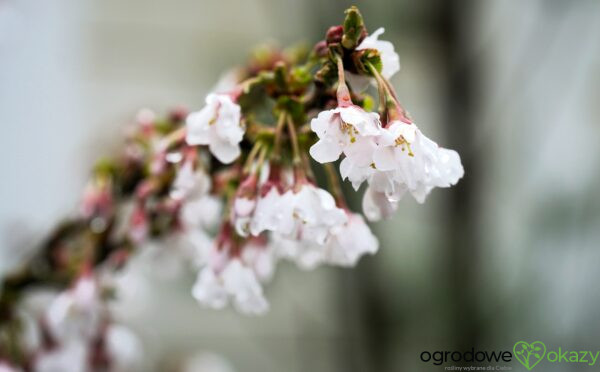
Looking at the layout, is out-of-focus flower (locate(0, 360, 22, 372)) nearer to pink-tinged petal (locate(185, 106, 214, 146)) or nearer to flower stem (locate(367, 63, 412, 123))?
pink-tinged petal (locate(185, 106, 214, 146))

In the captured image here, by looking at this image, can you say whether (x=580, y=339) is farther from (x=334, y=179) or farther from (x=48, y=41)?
(x=48, y=41)

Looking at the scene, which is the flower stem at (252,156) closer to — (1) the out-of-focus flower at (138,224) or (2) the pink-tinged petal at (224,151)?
(2) the pink-tinged petal at (224,151)

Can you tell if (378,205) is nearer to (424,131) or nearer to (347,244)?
(347,244)

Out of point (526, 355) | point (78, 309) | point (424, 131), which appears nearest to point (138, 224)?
point (78, 309)

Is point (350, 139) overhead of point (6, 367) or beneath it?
overhead

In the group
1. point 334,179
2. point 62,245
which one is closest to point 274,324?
point 62,245

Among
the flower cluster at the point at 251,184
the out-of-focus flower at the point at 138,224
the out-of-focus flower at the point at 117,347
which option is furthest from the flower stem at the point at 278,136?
the out-of-focus flower at the point at 117,347
